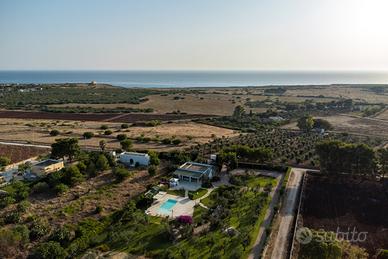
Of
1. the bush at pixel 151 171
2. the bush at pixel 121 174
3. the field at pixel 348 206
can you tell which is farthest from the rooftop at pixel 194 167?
the field at pixel 348 206

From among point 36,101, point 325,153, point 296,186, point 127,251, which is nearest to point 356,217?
point 296,186

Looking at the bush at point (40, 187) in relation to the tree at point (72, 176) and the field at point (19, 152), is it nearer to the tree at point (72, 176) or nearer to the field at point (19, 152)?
the tree at point (72, 176)

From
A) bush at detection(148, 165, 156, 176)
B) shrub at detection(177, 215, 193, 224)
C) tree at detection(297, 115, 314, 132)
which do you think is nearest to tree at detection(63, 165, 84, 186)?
bush at detection(148, 165, 156, 176)

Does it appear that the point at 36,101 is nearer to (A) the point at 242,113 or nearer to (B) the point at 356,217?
(A) the point at 242,113

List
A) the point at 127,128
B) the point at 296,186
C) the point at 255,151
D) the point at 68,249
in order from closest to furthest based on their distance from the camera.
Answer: the point at 68,249 → the point at 296,186 → the point at 255,151 → the point at 127,128

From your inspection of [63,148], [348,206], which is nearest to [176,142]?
[63,148]

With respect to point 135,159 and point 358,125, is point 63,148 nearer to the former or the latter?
point 135,159
